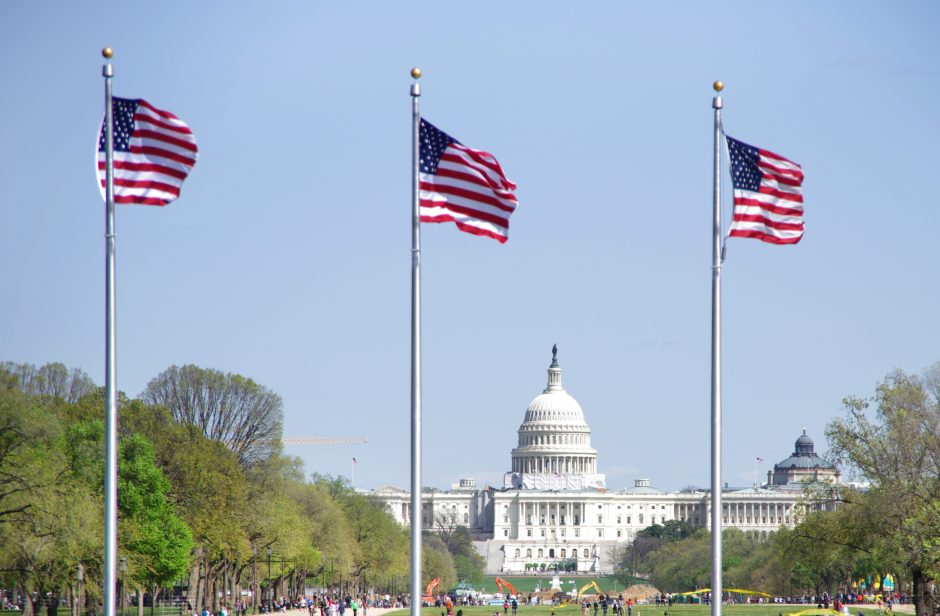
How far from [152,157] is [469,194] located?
6.23 m

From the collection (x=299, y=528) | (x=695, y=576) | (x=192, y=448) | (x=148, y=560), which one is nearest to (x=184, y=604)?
(x=299, y=528)

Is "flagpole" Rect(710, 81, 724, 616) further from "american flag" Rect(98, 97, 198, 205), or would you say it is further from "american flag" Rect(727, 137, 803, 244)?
"american flag" Rect(98, 97, 198, 205)

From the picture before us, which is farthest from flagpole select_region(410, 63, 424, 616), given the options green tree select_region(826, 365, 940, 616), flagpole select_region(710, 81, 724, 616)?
green tree select_region(826, 365, 940, 616)

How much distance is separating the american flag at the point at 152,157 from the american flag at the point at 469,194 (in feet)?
15.6

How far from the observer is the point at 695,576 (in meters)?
171

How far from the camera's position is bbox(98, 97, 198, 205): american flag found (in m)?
34.1

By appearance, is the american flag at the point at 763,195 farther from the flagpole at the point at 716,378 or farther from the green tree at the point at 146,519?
the green tree at the point at 146,519

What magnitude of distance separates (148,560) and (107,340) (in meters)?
46.4

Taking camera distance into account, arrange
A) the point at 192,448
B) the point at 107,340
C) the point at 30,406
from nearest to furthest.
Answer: the point at 107,340 → the point at 30,406 → the point at 192,448

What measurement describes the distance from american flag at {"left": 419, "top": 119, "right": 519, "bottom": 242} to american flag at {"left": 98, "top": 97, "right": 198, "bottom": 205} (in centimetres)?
477

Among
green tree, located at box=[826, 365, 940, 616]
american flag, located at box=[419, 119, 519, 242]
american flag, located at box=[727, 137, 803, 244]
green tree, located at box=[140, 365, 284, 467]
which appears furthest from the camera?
green tree, located at box=[140, 365, 284, 467]

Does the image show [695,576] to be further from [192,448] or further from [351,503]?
[192,448]

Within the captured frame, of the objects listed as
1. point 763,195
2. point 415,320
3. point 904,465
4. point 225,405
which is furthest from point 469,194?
point 225,405

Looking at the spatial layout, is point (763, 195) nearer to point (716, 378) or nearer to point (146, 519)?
point (716, 378)
